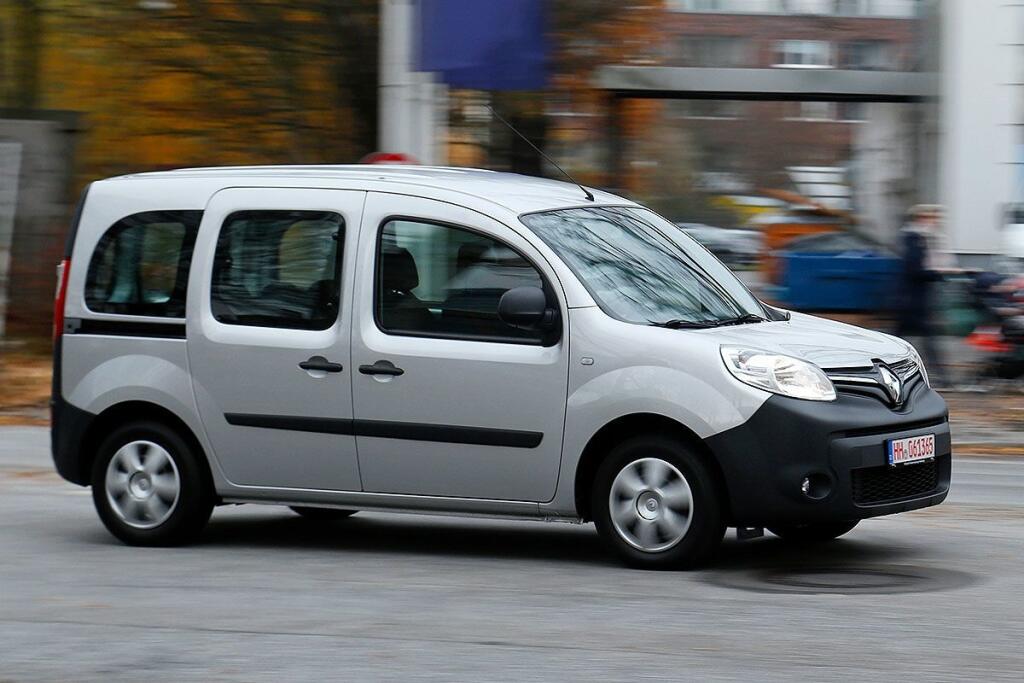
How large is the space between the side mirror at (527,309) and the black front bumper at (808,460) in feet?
2.93

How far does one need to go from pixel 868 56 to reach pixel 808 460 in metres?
16.9

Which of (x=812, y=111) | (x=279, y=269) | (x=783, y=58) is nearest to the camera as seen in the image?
(x=279, y=269)

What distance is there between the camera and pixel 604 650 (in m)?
5.96

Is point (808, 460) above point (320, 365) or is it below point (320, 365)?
below

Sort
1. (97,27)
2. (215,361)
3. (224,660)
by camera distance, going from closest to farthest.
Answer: (224,660)
(215,361)
(97,27)

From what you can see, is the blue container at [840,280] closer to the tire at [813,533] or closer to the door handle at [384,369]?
the tire at [813,533]

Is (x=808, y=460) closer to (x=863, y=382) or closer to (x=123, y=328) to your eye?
(x=863, y=382)

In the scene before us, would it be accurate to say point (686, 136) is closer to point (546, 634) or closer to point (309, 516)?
point (309, 516)

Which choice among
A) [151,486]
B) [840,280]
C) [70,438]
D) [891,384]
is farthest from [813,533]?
[840,280]

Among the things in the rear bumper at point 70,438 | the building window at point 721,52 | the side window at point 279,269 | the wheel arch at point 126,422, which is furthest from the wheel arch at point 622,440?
the building window at point 721,52

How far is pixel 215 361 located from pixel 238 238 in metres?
0.58

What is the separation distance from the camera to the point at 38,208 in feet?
67.2

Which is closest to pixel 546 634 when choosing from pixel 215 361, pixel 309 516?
pixel 215 361

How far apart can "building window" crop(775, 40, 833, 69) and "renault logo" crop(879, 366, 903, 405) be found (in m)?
A: 15.4
